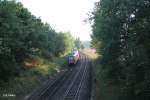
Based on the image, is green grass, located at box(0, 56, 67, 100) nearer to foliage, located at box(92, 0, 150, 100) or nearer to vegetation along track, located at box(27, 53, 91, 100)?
vegetation along track, located at box(27, 53, 91, 100)

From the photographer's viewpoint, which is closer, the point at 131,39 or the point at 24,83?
the point at 131,39

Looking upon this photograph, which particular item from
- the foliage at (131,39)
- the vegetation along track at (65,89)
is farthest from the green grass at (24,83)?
the foliage at (131,39)

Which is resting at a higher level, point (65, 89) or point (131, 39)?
point (131, 39)

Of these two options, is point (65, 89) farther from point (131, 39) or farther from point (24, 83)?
point (131, 39)

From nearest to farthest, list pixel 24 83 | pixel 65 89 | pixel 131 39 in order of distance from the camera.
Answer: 1. pixel 131 39
2. pixel 65 89
3. pixel 24 83

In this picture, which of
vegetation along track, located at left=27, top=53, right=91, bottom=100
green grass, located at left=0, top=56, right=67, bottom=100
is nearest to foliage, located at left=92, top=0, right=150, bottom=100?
vegetation along track, located at left=27, top=53, right=91, bottom=100

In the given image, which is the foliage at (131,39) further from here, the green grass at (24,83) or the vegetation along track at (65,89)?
the green grass at (24,83)

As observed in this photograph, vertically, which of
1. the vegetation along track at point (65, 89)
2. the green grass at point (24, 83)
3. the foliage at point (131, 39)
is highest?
the foliage at point (131, 39)

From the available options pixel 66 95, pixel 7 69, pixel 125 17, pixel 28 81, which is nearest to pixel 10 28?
pixel 7 69

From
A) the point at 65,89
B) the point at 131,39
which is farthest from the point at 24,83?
the point at 131,39

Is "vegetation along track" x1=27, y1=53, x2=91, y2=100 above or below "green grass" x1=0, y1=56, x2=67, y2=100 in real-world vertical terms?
below

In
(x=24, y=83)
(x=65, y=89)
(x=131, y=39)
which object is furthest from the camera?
(x=24, y=83)

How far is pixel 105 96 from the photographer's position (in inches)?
1109

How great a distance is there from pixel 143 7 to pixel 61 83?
2225 cm
